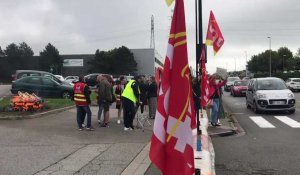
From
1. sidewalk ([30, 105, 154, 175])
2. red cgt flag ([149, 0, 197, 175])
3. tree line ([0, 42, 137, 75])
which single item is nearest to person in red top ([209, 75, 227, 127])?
sidewalk ([30, 105, 154, 175])

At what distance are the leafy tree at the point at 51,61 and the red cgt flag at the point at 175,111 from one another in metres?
85.5

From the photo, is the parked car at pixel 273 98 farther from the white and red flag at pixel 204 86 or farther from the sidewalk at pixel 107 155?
the sidewalk at pixel 107 155

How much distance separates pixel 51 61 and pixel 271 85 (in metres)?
73.6

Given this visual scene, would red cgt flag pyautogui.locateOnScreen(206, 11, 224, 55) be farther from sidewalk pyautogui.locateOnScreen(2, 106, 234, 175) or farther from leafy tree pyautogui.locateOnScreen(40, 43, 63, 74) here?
leafy tree pyautogui.locateOnScreen(40, 43, 63, 74)

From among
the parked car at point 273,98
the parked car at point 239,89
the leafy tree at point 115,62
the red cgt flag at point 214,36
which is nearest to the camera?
the red cgt flag at point 214,36

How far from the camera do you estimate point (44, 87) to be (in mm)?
26797

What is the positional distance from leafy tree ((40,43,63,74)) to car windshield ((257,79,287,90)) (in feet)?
231

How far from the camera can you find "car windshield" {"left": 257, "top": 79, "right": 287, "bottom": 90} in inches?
822

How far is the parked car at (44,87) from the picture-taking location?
26766mm

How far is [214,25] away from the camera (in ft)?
45.3

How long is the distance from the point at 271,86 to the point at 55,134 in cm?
1175

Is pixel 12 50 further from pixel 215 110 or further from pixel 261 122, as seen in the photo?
pixel 215 110

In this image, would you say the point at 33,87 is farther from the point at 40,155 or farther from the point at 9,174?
the point at 9,174

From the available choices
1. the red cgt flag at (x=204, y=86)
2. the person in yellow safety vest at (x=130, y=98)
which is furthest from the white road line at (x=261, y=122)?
the person in yellow safety vest at (x=130, y=98)
